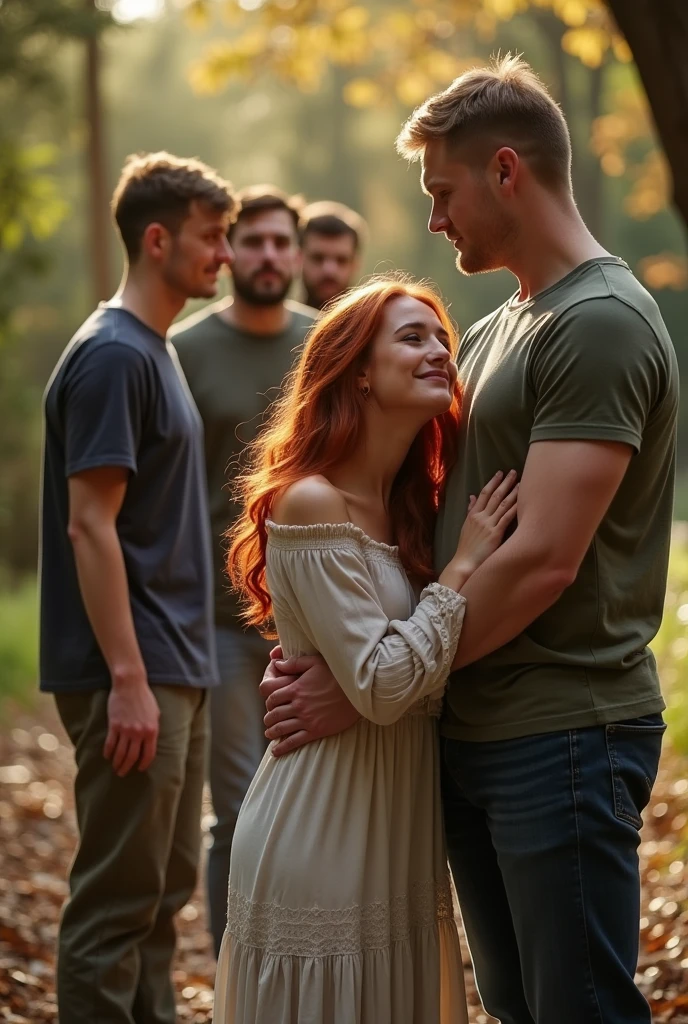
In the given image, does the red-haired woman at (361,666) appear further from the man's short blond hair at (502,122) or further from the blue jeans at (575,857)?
the man's short blond hair at (502,122)

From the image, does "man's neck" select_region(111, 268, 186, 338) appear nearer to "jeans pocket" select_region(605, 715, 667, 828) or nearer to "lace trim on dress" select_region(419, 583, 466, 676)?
"lace trim on dress" select_region(419, 583, 466, 676)

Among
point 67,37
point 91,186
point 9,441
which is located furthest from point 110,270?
point 67,37

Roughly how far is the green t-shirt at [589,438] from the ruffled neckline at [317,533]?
0.29 meters

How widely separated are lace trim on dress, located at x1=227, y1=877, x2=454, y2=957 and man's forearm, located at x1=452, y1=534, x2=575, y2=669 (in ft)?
1.95

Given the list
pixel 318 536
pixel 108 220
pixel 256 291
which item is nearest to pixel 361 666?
pixel 318 536

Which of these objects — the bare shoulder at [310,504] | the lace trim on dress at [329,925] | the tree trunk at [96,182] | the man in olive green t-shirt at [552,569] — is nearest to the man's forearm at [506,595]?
the man in olive green t-shirt at [552,569]

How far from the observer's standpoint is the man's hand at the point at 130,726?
3.83 meters

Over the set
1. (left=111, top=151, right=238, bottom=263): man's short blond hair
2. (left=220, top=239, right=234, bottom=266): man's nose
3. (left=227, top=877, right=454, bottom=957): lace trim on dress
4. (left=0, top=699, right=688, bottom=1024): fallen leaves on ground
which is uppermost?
(left=111, top=151, right=238, bottom=263): man's short blond hair

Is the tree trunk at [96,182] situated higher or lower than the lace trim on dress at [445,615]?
higher

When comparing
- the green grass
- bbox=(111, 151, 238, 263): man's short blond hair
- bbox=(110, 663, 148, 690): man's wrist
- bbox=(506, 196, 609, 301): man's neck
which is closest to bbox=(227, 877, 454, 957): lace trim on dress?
bbox=(110, 663, 148, 690): man's wrist

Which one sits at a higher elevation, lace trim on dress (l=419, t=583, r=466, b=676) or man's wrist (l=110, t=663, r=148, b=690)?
lace trim on dress (l=419, t=583, r=466, b=676)

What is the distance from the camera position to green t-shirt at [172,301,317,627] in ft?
17.3

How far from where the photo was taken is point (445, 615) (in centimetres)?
278

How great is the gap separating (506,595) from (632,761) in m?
0.46
